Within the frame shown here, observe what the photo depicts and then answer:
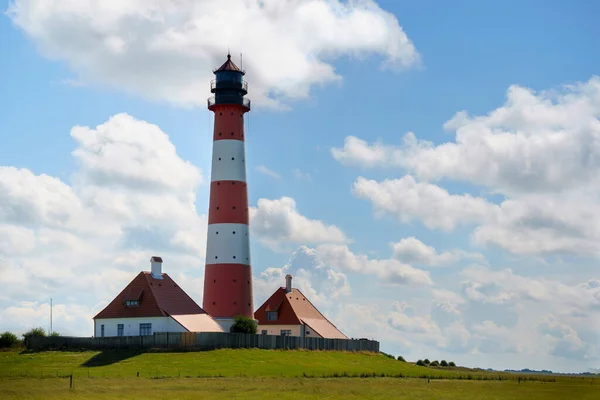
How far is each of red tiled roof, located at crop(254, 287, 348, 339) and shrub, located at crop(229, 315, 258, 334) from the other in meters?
11.2

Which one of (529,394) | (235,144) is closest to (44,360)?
(235,144)

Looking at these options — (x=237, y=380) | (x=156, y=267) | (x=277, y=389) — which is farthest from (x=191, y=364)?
(x=156, y=267)

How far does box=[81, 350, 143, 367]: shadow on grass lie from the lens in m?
72.6

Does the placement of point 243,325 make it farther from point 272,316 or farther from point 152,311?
point 272,316

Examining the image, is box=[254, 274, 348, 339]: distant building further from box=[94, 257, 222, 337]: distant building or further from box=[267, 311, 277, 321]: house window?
box=[94, 257, 222, 337]: distant building

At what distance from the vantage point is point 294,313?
99.8m

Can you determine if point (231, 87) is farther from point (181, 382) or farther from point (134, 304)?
point (181, 382)

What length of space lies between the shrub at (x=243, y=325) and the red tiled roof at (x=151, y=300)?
10.3 feet

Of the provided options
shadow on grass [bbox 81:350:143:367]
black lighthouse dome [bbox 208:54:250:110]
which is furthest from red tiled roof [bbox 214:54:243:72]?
shadow on grass [bbox 81:350:143:367]

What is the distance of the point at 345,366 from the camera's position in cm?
7881

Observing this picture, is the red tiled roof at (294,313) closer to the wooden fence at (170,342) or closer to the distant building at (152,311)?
the wooden fence at (170,342)

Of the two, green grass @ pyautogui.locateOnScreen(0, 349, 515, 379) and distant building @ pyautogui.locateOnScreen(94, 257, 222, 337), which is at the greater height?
distant building @ pyautogui.locateOnScreen(94, 257, 222, 337)

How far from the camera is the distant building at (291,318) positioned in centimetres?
9900

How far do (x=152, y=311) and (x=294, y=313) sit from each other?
19.8m
